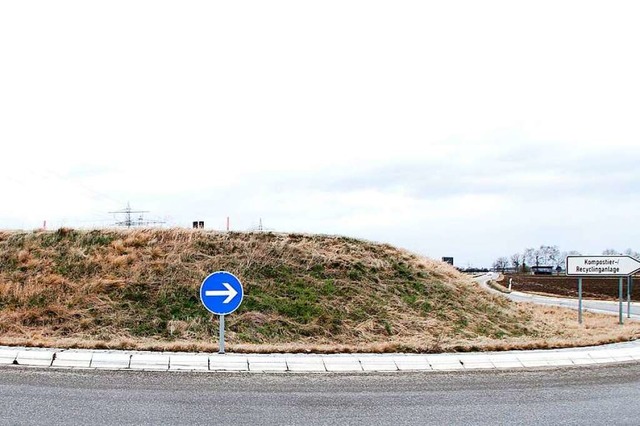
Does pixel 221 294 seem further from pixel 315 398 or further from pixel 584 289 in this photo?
pixel 584 289

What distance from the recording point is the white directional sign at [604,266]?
2206 cm

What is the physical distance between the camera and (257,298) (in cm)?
1794

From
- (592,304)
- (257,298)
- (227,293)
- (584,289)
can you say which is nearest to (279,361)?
(227,293)

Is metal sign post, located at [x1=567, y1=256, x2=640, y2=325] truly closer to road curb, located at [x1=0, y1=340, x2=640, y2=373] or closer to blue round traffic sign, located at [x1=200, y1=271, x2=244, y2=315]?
road curb, located at [x1=0, y1=340, x2=640, y2=373]

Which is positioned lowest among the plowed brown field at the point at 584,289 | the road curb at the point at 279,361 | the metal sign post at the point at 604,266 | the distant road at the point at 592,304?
the plowed brown field at the point at 584,289

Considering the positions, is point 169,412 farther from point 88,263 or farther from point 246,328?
point 88,263

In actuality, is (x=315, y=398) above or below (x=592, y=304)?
above

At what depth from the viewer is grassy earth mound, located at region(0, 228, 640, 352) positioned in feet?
50.8

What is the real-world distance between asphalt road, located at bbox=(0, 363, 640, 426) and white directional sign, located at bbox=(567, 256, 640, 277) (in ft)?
41.0

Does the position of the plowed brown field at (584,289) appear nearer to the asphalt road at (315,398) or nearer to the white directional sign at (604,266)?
the white directional sign at (604,266)

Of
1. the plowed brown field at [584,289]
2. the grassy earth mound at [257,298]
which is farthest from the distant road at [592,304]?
the plowed brown field at [584,289]

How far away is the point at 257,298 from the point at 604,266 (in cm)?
1260

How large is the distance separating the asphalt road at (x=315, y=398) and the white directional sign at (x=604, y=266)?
12.5m

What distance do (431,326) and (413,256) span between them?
649 centimetres
